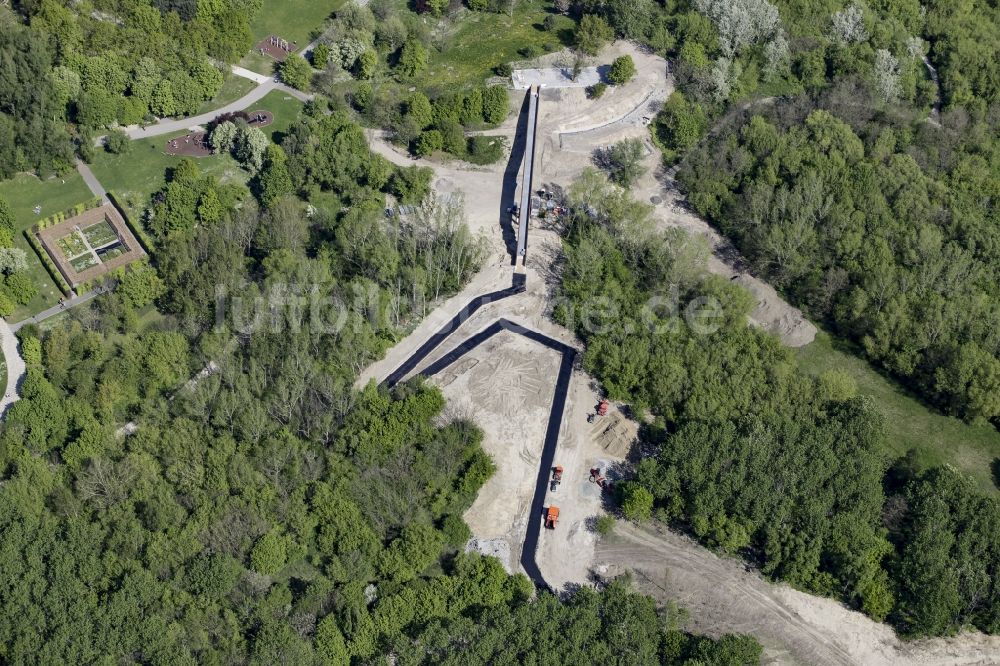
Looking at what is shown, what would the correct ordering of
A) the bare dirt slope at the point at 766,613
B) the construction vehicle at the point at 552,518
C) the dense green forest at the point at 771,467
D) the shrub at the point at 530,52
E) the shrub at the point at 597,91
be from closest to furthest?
the bare dirt slope at the point at 766,613, the dense green forest at the point at 771,467, the construction vehicle at the point at 552,518, the shrub at the point at 597,91, the shrub at the point at 530,52

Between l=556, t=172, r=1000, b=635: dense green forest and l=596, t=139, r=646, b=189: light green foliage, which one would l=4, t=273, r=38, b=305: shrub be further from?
l=596, t=139, r=646, b=189: light green foliage

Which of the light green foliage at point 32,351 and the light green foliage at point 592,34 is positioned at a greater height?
the light green foliage at point 592,34

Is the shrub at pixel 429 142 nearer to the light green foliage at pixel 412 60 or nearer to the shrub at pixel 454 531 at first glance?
the light green foliage at pixel 412 60

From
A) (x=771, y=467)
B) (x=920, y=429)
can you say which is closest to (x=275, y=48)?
(x=771, y=467)

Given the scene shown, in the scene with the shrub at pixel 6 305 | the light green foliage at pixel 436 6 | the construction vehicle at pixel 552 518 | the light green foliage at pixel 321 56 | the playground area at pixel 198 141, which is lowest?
the construction vehicle at pixel 552 518

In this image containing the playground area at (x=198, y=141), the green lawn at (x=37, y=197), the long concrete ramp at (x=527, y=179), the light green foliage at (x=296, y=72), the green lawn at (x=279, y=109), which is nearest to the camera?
the green lawn at (x=37, y=197)

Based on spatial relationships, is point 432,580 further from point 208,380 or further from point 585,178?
point 585,178

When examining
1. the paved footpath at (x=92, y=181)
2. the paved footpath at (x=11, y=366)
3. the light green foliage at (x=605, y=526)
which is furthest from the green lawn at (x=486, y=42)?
the light green foliage at (x=605, y=526)

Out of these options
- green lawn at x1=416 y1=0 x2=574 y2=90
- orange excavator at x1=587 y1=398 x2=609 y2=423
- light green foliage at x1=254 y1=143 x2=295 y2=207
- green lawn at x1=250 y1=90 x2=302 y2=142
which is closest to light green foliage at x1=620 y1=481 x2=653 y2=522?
orange excavator at x1=587 y1=398 x2=609 y2=423
